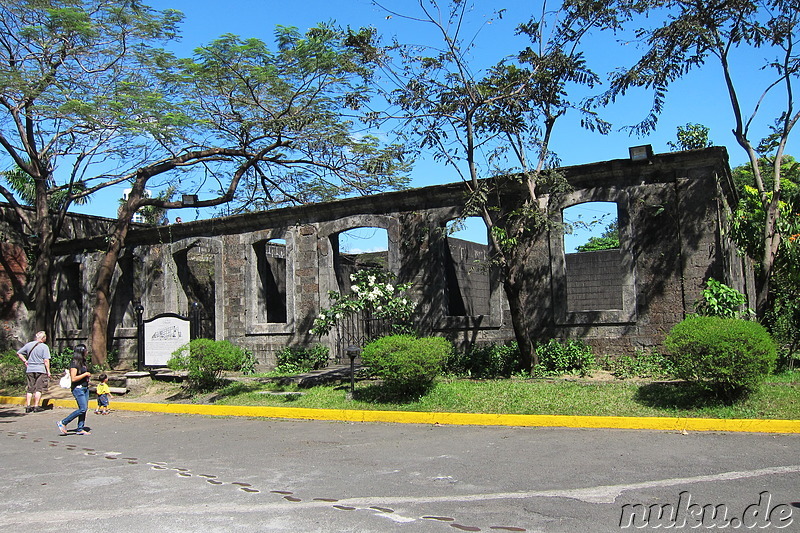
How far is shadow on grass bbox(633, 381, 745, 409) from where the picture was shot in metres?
9.08

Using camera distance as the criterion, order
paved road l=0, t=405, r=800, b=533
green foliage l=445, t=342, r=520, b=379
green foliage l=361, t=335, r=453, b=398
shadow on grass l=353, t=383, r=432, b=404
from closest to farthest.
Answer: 1. paved road l=0, t=405, r=800, b=533
2. green foliage l=361, t=335, r=453, b=398
3. shadow on grass l=353, t=383, r=432, b=404
4. green foliage l=445, t=342, r=520, b=379

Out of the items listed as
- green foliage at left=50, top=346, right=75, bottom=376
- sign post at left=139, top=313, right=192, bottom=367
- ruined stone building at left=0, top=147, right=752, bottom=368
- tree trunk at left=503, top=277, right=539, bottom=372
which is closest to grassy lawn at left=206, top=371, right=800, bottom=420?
tree trunk at left=503, top=277, right=539, bottom=372

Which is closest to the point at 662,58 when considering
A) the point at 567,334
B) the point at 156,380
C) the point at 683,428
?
the point at 567,334

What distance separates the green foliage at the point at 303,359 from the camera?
15.3 metres

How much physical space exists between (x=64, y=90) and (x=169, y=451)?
10338 millimetres

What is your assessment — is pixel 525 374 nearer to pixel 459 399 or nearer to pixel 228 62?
pixel 459 399

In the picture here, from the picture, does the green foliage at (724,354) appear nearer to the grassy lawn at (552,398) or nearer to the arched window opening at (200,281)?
the grassy lawn at (552,398)

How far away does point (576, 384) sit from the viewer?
11.0 metres

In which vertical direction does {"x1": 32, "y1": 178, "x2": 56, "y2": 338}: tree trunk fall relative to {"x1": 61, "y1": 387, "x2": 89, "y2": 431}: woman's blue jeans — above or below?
above

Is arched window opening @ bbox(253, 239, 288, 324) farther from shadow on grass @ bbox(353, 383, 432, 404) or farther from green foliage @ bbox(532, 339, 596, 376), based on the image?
green foliage @ bbox(532, 339, 596, 376)

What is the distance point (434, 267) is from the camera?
Result: 14180 millimetres

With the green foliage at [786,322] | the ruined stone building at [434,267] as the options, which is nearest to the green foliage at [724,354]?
the ruined stone building at [434,267]

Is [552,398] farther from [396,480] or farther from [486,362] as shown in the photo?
[396,480]

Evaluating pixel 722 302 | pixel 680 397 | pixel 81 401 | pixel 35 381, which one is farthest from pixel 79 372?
pixel 722 302
